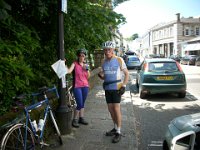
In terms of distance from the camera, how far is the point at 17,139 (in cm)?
425

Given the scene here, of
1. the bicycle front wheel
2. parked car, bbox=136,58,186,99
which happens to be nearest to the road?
parked car, bbox=136,58,186,99

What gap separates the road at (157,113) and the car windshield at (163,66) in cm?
114

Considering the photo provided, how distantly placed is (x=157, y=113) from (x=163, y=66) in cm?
309

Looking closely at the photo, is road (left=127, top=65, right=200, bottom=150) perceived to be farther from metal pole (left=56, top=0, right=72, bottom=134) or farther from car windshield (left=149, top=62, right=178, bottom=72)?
metal pole (left=56, top=0, right=72, bottom=134)

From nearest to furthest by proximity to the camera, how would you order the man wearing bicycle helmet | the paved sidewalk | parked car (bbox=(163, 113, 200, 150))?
parked car (bbox=(163, 113, 200, 150))
the paved sidewalk
the man wearing bicycle helmet

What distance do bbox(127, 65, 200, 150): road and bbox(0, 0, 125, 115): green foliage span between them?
2.41m

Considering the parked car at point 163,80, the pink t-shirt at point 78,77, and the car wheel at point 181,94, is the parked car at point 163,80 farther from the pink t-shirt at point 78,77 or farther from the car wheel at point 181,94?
the pink t-shirt at point 78,77

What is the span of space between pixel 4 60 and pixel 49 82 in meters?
2.30

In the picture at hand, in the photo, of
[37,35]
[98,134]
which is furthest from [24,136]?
[37,35]

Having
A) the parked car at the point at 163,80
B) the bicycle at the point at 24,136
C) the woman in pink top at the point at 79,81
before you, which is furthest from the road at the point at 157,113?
the bicycle at the point at 24,136

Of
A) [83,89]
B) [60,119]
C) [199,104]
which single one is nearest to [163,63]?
[199,104]

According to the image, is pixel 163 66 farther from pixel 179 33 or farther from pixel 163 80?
pixel 179 33

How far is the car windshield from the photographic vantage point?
11273mm

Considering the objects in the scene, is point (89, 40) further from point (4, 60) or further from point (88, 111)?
point (4, 60)
